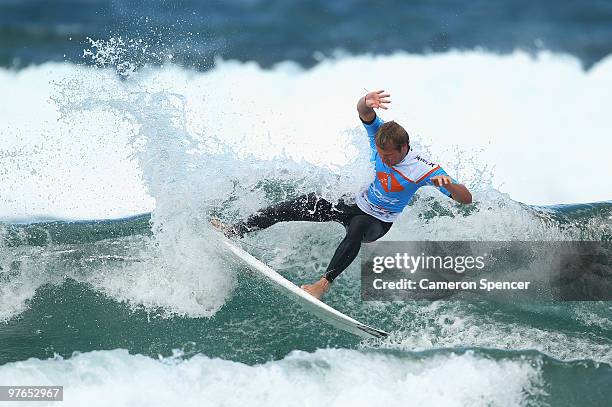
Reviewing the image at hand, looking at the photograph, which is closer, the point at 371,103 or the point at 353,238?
the point at 371,103

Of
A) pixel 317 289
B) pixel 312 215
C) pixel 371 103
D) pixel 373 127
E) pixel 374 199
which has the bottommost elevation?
pixel 317 289

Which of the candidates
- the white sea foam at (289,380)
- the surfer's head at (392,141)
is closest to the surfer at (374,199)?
the surfer's head at (392,141)

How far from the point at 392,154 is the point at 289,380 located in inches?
68.8

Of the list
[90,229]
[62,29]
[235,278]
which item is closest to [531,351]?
[235,278]

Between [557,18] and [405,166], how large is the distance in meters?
7.53

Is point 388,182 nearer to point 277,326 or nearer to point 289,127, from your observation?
point 277,326

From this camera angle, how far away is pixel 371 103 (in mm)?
5238

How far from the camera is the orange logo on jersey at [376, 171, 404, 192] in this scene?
529 cm

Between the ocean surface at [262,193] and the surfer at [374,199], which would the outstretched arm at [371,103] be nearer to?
the surfer at [374,199]

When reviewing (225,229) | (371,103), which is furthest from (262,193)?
(371,103)

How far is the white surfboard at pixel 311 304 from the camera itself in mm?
5168

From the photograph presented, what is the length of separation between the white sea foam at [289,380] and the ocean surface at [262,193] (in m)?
0.01

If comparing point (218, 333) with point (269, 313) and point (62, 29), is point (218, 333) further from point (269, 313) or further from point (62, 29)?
point (62, 29)

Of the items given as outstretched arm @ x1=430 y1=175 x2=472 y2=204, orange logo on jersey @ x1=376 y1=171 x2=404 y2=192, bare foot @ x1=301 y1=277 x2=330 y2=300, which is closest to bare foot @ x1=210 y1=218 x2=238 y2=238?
bare foot @ x1=301 y1=277 x2=330 y2=300
